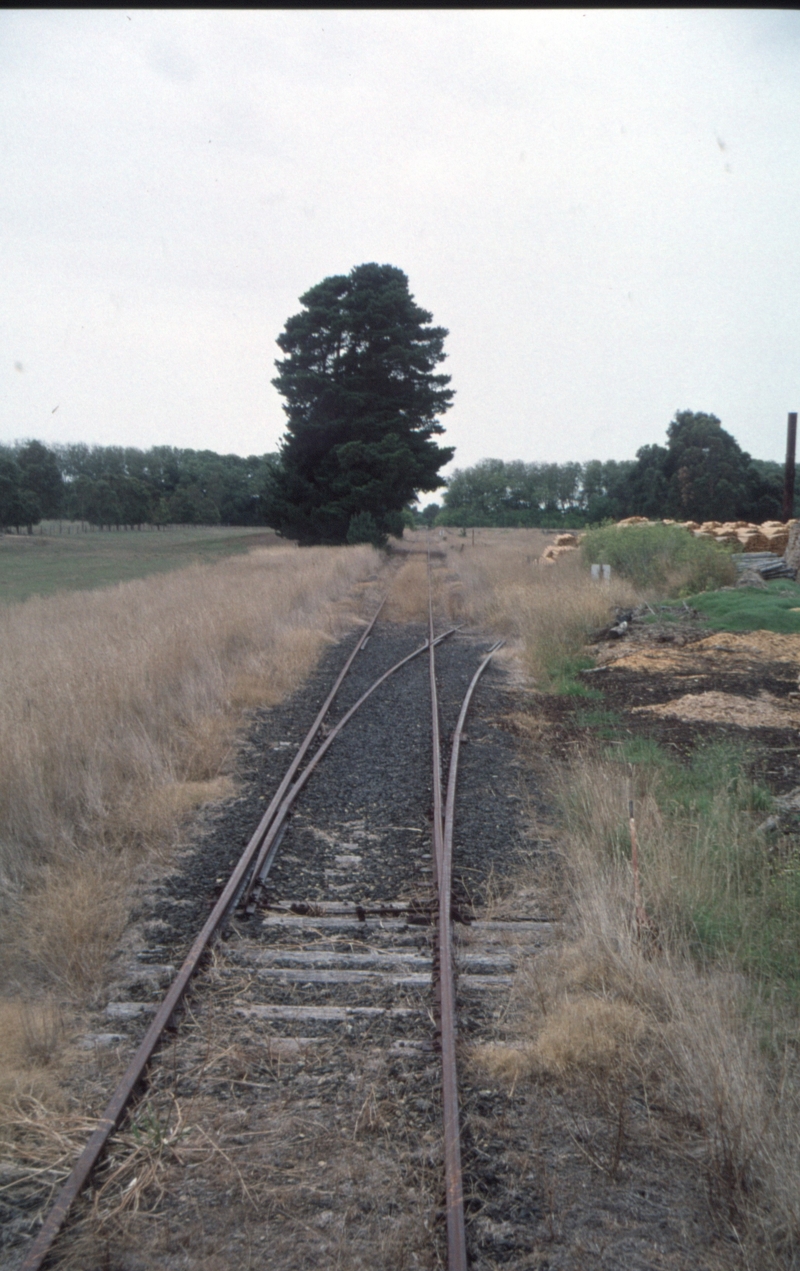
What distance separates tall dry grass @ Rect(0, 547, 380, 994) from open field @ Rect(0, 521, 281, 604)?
39.8 ft

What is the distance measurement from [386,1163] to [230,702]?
788 centimetres

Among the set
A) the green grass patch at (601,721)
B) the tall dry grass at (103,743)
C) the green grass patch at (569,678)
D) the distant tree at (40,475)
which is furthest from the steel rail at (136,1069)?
the distant tree at (40,475)

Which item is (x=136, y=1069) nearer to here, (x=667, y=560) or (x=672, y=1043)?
(x=672, y=1043)

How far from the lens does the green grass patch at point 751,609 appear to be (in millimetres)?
16188

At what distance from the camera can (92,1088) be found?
3.57 meters

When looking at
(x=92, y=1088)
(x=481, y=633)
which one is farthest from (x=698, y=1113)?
(x=481, y=633)

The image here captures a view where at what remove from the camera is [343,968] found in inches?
181

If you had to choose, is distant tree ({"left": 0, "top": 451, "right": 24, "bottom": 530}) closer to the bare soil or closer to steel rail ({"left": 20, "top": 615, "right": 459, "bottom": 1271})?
steel rail ({"left": 20, "top": 615, "right": 459, "bottom": 1271})

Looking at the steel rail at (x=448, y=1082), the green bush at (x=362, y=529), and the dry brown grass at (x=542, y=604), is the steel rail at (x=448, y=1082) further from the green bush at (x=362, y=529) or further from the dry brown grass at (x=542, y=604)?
the green bush at (x=362, y=529)

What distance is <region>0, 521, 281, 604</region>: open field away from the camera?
31.8 metres

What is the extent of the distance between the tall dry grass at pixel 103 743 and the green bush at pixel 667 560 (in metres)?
9.68

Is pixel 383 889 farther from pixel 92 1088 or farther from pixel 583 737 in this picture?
pixel 583 737

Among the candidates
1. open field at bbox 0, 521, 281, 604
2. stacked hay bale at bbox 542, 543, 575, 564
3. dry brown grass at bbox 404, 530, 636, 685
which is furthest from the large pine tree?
dry brown grass at bbox 404, 530, 636, 685

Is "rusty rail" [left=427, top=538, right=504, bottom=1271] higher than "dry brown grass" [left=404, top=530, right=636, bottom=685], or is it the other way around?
"dry brown grass" [left=404, top=530, right=636, bottom=685]
